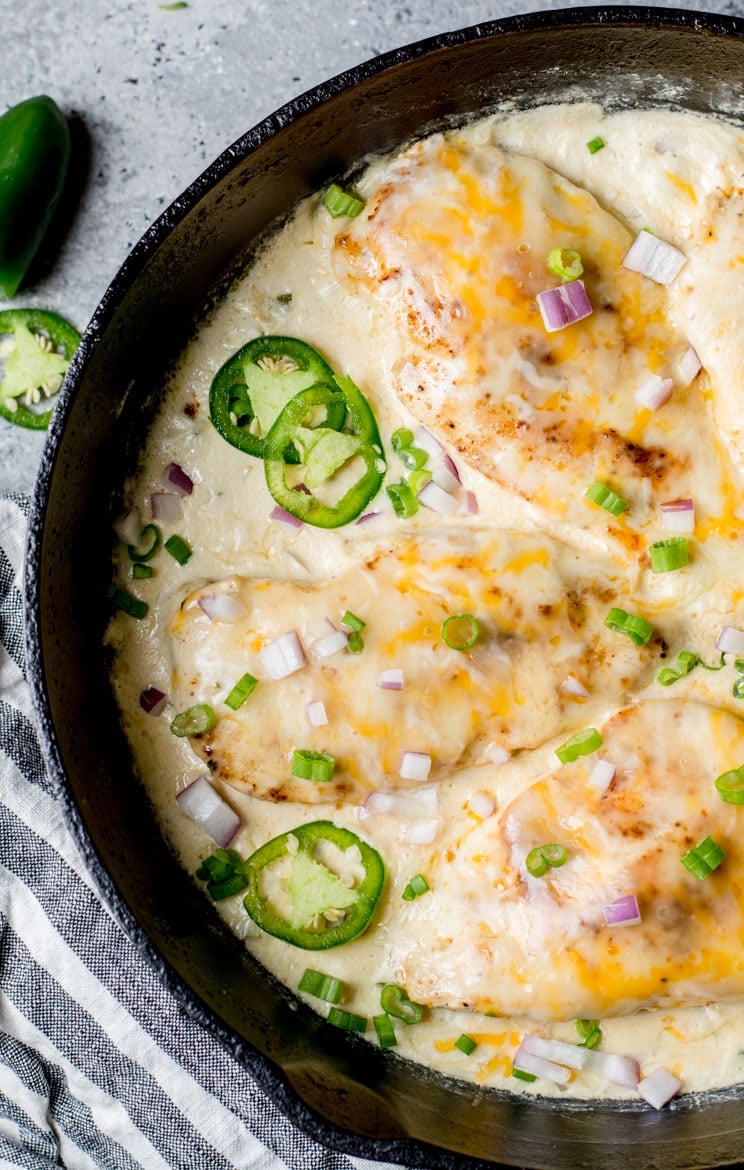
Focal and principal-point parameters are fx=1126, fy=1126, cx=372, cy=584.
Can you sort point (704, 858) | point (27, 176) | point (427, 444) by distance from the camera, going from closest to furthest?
point (704, 858) < point (427, 444) < point (27, 176)

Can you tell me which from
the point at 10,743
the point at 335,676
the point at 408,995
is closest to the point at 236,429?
the point at 335,676

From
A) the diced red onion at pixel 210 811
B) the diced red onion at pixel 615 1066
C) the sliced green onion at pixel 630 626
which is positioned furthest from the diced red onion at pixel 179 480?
the diced red onion at pixel 615 1066

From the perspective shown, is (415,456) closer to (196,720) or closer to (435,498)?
(435,498)

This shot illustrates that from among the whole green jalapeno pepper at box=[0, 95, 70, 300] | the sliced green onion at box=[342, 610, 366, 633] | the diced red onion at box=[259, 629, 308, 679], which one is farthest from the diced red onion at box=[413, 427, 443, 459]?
the whole green jalapeno pepper at box=[0, 95, 70, 300]

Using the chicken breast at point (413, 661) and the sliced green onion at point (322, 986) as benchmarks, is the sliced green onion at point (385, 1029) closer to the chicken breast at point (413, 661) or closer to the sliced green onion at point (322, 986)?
the sliced green onion at point (322, 986)

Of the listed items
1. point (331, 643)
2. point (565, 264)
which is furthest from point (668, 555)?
point (331, 643)
